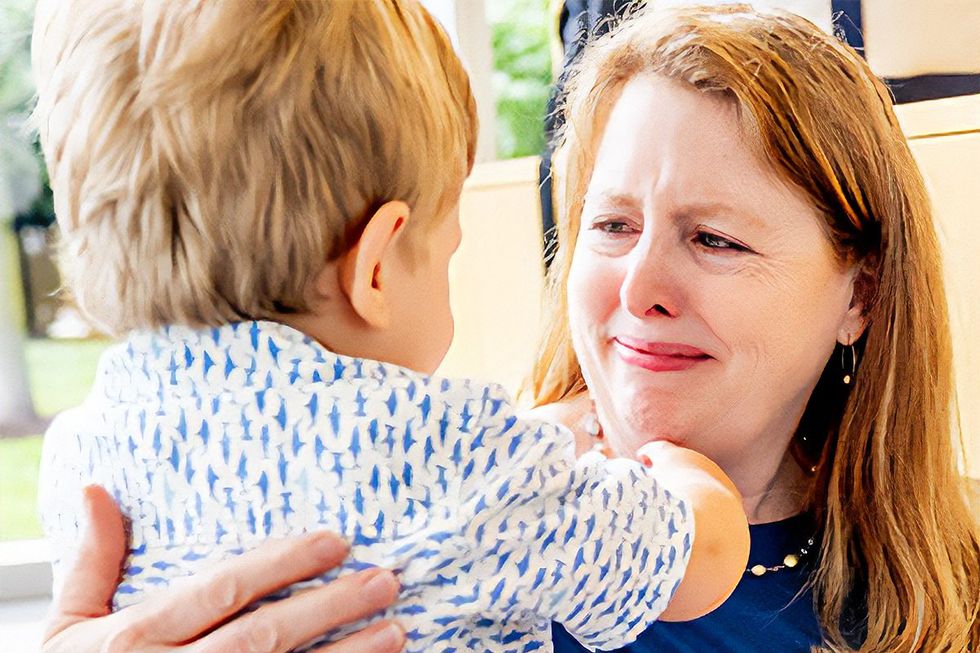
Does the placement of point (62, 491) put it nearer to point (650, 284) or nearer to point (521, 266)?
point (650, 284)

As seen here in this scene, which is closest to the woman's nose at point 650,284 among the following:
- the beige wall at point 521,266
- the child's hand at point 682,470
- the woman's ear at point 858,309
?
the child's hand at point 682,470

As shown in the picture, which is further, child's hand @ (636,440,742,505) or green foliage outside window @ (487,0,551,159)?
green foliage outside window @ (487,0,551,159)

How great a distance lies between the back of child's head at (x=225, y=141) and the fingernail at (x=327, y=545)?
0.17 meters

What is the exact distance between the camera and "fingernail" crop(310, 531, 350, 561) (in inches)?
32.5

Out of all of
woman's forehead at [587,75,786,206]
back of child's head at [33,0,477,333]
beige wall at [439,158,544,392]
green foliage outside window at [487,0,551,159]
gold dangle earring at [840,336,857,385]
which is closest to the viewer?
back of child's head at [33,0,477,333]

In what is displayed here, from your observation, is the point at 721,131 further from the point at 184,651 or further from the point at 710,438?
the point at 184,651

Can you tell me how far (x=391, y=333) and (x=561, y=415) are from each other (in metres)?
0.60

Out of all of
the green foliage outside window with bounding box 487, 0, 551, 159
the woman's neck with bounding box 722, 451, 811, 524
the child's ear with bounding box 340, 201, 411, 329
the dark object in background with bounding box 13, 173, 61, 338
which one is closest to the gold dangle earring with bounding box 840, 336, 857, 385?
the woman's neck with bounding box 722, 451, 811, 524

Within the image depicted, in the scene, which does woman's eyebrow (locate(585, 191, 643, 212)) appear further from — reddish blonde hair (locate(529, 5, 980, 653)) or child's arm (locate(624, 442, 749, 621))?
child's arm (locate(624, 442, 749, 621))

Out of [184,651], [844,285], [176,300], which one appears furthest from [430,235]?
[844,285]

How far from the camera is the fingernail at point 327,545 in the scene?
2.71 feet

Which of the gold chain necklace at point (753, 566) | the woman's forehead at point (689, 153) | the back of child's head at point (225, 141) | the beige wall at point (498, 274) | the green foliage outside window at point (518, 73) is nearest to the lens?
the back of child's head at point (225, 141)

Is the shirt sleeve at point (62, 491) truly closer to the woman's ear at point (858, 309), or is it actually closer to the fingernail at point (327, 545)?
the fingernail at point (327, 545)

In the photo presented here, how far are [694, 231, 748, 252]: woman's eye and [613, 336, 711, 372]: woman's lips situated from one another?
0.12 meters
